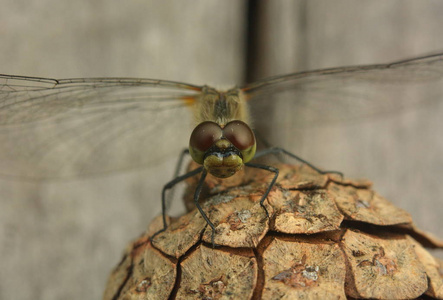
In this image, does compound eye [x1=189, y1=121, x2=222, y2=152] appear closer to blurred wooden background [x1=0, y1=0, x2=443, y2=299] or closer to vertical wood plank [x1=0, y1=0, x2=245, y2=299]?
blurred wooden background [x1=0, y1=0, x2=443, y2=299]

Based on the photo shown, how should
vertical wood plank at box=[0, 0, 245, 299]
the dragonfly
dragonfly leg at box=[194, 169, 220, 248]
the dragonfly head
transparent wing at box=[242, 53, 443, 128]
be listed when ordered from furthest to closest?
1. transparent wing at box=[242, 53, 443, 128]
2. vertical wood plank at box=[0, 0, 245, 299]
3. the dragonfly
4. the dragonfly head
5. dragonfly leg at box=[194, 169, 220, 248]

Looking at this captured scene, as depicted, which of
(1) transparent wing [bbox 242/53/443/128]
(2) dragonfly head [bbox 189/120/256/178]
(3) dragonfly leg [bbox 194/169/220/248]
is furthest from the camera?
(1) transparent wing [bbox 242/53/443/128]

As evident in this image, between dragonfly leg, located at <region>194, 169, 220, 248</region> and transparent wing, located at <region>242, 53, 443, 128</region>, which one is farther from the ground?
transparent wing, located at <region>242, 53, 443, 128</region>

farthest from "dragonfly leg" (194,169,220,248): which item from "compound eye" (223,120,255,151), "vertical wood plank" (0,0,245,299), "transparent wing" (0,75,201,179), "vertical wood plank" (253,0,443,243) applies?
"vertical wood plank" (253,0,443,243)

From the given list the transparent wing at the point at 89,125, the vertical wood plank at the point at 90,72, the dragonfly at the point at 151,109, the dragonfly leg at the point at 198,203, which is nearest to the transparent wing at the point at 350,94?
the dragonfly at the point at 151,109

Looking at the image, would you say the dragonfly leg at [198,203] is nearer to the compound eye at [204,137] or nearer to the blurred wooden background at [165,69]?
the compound eye at [204,137]

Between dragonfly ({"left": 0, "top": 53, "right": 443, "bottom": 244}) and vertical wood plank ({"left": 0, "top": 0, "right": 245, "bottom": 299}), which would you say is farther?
vertical wood plank ({"left": 0, "top": 0, "right": 245, "bottom": 299})

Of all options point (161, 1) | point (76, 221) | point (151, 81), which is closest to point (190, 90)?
point (151, 81)

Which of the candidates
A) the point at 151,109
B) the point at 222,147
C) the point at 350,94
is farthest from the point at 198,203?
the point at 350,94
